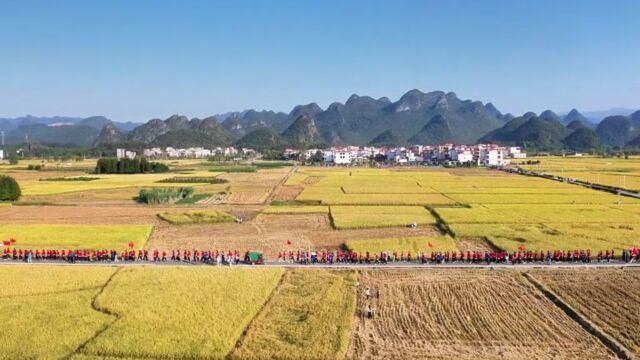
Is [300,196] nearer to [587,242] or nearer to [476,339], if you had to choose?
[587,242]

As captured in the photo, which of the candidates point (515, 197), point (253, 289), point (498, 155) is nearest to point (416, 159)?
point (498, 155)

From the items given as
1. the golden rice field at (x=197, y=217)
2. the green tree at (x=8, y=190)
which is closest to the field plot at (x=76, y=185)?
the green tree at (x=8, y=190)

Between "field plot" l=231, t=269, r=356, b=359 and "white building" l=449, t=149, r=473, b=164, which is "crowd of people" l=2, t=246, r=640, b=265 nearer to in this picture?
"field plot" l=231, t=269, r=356, b=359

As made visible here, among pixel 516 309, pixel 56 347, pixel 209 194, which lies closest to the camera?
pixel 56 347

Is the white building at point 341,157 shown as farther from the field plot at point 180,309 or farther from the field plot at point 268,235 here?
the field plot at point 180,309

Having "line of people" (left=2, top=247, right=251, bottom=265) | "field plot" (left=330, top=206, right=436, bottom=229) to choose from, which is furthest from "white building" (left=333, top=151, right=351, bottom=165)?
"line of people" (left=2, top=247, right=251, bottom=265)
